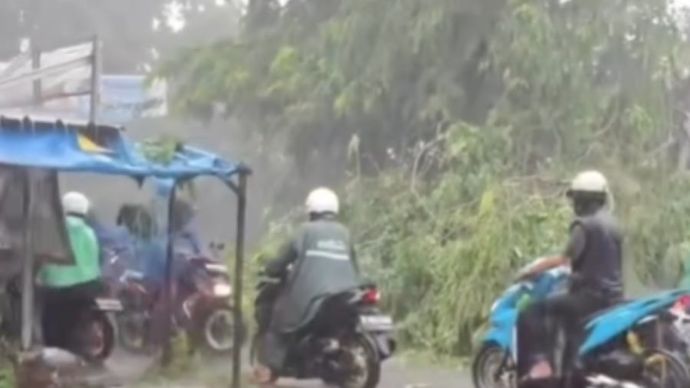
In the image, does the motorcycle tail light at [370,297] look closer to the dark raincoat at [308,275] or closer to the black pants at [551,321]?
the dark raincoat at [308,275]

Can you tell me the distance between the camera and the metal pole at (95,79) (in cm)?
1081

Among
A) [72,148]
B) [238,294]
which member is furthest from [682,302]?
[72,148]

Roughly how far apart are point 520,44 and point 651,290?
389 cm

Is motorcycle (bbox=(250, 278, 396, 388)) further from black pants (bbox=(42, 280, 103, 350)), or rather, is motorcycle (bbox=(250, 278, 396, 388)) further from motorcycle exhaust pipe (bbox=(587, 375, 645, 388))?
motorcycle exhaust pipe (bbox=(587, 375, 645, 388))

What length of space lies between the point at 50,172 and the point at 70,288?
4.69 feet

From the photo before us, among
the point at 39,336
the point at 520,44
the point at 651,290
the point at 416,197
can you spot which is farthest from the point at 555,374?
the point at 520,44

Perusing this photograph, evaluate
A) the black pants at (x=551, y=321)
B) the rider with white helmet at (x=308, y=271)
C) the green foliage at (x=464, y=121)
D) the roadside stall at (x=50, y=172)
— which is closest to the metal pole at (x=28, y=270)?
the roadside stall at (x=50, y=172)

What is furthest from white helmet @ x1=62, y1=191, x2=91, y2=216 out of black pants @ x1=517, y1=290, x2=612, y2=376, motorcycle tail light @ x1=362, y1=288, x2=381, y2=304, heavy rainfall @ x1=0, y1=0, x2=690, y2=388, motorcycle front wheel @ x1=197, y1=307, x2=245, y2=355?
black pants @ x1=517, y1=290, x2=612, y2=376

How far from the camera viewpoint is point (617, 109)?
717 inches

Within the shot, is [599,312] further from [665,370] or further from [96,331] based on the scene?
[96,331]

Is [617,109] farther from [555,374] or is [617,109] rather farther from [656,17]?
[555,374]

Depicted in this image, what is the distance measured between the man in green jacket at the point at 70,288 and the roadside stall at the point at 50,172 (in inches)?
21.3

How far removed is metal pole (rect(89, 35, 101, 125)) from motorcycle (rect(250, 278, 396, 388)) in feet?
7.32

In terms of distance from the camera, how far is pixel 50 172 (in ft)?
35.7
